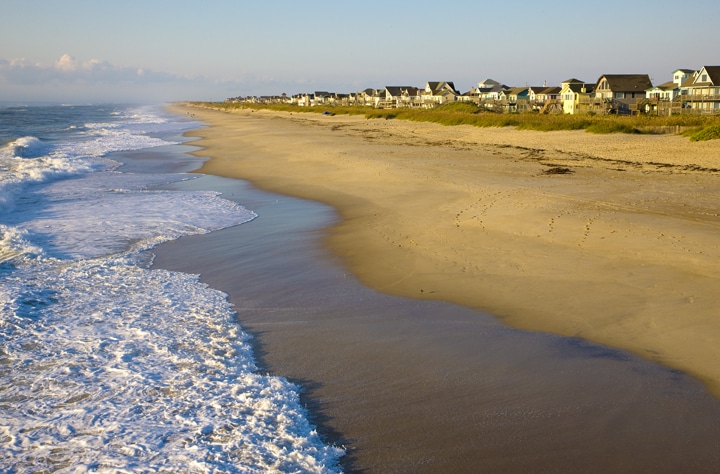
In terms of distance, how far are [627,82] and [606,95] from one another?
3087 mm

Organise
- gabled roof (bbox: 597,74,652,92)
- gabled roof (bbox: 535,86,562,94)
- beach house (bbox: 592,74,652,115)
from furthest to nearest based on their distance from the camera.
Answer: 1. gabled roof (bbox: 535,86,562,94)
2. gabled roof (bbox: 597,74,652,92)
3. beach house (bbox: 592,74,652,115)

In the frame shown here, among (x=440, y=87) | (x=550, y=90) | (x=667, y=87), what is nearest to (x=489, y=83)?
(x=440, y=87)

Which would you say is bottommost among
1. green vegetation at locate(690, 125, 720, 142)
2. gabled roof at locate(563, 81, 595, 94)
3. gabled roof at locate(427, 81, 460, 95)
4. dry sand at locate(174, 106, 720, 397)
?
dry sand at locate(174, 106, 720, 397)

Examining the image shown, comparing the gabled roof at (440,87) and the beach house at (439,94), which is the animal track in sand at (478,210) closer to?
the beach house at (439,94)

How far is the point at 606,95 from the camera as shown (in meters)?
67.5

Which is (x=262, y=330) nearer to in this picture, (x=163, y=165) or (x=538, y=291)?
(x=538, y=291)

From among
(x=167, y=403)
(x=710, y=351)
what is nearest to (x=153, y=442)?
(x=167, y=403)

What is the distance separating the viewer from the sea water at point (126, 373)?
4.68 m

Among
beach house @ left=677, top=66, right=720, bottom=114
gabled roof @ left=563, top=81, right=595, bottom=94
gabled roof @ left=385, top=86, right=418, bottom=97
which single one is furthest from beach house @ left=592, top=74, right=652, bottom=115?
gabled roof @ left=385, top=86, right=418, bottom=97

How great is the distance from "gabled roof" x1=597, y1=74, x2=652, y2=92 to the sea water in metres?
65.9

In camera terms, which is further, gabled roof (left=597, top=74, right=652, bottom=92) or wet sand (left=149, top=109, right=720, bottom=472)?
gabled roof (left=597, top=74, right=652, bottom=92)

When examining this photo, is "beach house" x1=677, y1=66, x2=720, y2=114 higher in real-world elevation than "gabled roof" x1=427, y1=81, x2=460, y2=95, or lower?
lower

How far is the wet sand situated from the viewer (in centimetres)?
465

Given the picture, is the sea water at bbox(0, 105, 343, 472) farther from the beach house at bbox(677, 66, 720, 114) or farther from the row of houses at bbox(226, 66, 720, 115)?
the beach house at bbox(677, 66, 720, 114)
